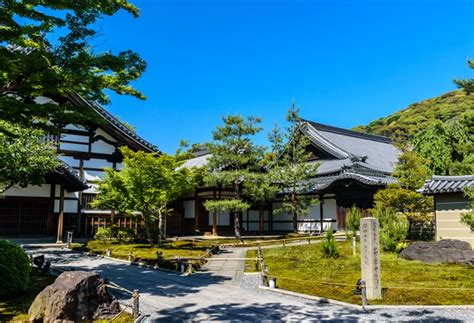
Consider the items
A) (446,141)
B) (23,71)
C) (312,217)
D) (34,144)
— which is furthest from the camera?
(312,217)

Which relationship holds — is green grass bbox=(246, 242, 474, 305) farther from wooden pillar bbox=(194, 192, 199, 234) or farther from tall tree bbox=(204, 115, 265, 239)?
wooden pillar bbox=(194, 192, 199, 234)

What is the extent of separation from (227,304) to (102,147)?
20.1m

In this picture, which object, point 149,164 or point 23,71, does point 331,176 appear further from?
point 23,71

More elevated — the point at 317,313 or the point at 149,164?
the point at 149,164

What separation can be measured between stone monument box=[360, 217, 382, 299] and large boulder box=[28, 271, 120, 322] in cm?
584

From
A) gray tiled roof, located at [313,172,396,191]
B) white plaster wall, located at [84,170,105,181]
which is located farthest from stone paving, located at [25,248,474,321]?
gray tiled roof, located at [313,172,396,191]

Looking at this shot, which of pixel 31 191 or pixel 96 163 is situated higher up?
pixel 96 163

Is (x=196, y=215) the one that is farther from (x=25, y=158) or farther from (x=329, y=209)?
(x=25, y=158)

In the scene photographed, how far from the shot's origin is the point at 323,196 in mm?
29625

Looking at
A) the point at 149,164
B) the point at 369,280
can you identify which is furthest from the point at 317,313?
the point at 149,164

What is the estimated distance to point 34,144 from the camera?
55.6 feet

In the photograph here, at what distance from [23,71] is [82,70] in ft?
3.69

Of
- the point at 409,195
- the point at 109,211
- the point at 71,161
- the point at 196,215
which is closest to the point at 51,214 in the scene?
the point at 71,161

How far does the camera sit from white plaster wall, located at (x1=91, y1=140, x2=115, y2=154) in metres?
26.2
